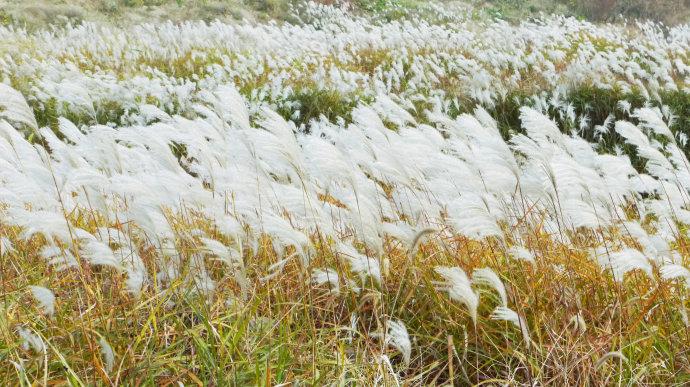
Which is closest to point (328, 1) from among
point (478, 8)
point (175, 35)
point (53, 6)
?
point (478, 8)

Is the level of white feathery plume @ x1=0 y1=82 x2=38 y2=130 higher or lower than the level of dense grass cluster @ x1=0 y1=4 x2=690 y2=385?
higher

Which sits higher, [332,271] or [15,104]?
[15,104]

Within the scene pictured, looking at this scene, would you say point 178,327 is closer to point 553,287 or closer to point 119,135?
point 119,135

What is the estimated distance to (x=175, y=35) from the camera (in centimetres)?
1130

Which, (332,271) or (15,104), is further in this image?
(332,271)

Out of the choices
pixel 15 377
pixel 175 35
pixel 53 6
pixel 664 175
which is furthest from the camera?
pixel 53 6

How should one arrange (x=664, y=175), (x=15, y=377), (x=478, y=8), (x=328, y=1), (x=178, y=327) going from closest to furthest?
1. (x=15, y=377)
2. (x=178, y=327)
3. (x=664, y=175)
4. (x=328, y=1)
5. (x=478, y=8)

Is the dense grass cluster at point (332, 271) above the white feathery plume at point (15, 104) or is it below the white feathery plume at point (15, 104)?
below

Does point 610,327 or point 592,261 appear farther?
point 592,261

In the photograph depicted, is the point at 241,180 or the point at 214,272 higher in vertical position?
the point at 241,180

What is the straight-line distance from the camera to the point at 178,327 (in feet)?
7.68

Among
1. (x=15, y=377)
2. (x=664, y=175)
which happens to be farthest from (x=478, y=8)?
(x=15, y=377)

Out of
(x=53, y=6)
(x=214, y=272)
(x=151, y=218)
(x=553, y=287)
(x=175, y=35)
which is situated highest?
(x=151, y=218)

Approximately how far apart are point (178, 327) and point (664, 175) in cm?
220
